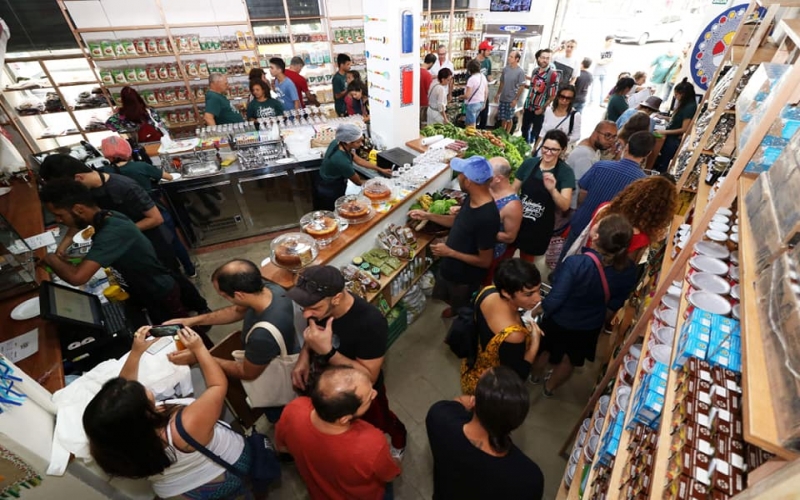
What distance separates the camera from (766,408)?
2.86 feet

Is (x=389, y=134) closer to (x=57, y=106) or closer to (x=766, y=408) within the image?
(x=766, y=408)

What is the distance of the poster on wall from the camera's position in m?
5.23

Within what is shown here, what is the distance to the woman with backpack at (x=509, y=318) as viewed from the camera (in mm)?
1985

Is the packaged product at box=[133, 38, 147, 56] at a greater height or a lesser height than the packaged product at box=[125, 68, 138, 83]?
greater

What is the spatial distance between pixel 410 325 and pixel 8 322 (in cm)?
330

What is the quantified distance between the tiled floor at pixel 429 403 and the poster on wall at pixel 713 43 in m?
5.67

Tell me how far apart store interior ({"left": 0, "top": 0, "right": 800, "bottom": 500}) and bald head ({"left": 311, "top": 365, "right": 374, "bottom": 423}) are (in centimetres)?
109

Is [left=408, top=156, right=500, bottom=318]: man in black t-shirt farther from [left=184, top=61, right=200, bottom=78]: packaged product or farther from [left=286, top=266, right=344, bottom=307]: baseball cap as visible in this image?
[left=184, top=61, right=200, bottom=78]: packaged product

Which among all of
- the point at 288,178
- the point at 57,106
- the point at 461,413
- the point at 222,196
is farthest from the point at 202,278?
the point at 57,106

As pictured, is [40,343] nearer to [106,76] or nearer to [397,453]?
[397,453]

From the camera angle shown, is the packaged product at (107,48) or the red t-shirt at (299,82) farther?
the red t-shirt at (299,82)

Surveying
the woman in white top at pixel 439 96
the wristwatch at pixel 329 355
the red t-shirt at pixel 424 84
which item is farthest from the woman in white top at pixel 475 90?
the wristwatch at pixel 329 355

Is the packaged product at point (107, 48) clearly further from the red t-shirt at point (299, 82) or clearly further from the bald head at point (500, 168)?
the bald head at point (500, 168)

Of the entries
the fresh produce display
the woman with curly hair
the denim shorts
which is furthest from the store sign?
the woman with curly hair
